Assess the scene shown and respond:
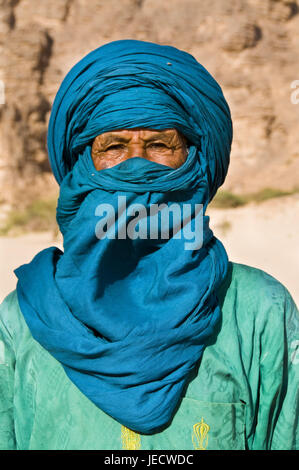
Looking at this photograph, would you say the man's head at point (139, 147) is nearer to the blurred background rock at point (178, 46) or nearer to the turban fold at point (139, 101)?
the turban fold at point (139, 101)

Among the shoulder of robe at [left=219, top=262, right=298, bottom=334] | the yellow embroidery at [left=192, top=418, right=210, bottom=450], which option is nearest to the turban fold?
the shoulder of robe at [left=219, top=262, right=298, bottom=334]

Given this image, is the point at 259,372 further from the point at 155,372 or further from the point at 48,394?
the point at 48,394

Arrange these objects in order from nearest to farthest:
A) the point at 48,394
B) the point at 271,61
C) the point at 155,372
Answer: the point at 155,372 → the point at 48,394 → the point at 271,61

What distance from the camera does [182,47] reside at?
16.7 m

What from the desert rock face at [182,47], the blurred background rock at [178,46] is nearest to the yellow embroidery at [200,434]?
the blurred background rock at [178,46]

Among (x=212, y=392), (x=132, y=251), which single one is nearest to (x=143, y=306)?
(x=132, y=251)

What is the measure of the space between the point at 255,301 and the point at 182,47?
16.0 meters

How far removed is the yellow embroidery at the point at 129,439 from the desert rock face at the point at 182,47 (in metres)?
13.7

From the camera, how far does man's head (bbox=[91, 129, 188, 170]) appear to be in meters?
1.72

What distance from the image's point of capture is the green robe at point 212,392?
1.59 metres
